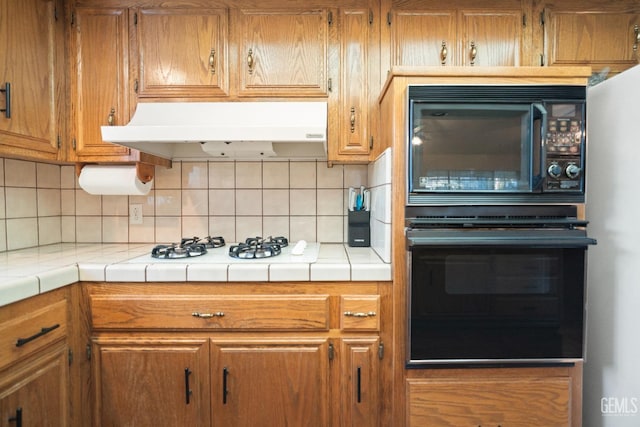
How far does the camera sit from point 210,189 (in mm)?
1827

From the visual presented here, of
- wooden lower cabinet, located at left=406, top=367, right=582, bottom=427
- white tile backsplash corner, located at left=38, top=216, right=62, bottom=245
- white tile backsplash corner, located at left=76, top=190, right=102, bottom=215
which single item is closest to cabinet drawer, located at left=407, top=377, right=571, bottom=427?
A: wooden lower cabinet, located at left=406, top=367, right=582, bottom=427

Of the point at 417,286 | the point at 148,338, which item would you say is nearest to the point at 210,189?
the point at 148,338

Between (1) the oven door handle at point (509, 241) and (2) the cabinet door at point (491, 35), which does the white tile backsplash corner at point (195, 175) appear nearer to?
(1) the oven door handle at point (509, 241)

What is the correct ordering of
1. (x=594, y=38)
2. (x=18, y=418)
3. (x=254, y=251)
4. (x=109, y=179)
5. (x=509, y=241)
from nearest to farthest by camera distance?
(x=18, y=418), (x=509, y=241), (x=254, y=251), (x=594, y=38), (x=109, y=179)

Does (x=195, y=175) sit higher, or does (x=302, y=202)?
(x=195, y=175)

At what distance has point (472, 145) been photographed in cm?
116

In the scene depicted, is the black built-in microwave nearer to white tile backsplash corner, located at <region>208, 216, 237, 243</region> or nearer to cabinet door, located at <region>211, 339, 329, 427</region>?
cabinet door, located at <region>211, 339, 329, 427</region>

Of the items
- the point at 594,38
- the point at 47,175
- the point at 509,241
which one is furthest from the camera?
the point at 47,175

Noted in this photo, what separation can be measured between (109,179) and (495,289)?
1.81 m

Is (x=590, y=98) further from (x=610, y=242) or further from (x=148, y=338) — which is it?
(x=148, y=338)

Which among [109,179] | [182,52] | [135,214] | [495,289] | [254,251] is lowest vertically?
[495,289]

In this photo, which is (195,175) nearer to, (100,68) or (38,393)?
(100,68)

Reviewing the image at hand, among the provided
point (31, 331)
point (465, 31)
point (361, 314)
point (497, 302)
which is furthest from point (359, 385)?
point (465, 31)

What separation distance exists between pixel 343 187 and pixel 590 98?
3.77 ft
